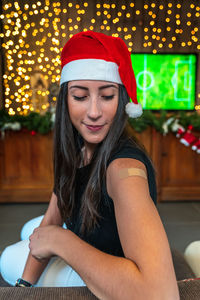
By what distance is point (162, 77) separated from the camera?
5.79 metres

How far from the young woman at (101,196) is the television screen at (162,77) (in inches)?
193

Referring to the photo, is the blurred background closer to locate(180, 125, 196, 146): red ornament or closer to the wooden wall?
the wooden wall

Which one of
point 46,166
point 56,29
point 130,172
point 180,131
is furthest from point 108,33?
point 130,172

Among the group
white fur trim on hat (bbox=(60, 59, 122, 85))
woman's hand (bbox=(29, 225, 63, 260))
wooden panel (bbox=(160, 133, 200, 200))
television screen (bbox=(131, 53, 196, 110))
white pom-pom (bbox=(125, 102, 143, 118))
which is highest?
television screen (bbox=(131, 53, 196, 110))

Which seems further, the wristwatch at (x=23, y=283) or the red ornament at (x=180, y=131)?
the red ornament at (x=180, y=131)

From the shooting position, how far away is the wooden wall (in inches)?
129

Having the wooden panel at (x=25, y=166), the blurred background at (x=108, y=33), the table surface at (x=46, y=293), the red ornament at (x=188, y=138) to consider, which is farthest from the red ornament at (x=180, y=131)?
the table surface at (x=46, y=293)

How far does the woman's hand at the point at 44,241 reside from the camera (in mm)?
753

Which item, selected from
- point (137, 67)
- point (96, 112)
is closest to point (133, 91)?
point (96, 112)

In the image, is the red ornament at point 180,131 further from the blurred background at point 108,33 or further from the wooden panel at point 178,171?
the blurred background at point 108,33

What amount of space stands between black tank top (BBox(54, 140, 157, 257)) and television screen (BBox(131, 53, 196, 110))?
194 inches

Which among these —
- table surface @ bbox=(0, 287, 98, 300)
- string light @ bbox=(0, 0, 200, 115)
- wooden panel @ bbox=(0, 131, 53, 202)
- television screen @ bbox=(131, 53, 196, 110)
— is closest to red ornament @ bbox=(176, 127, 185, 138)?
wooden panel @ bbox=(0, 131, 53, 202)

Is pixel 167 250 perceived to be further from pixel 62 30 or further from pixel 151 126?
pixel 62 30

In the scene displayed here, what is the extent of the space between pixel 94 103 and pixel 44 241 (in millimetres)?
406
